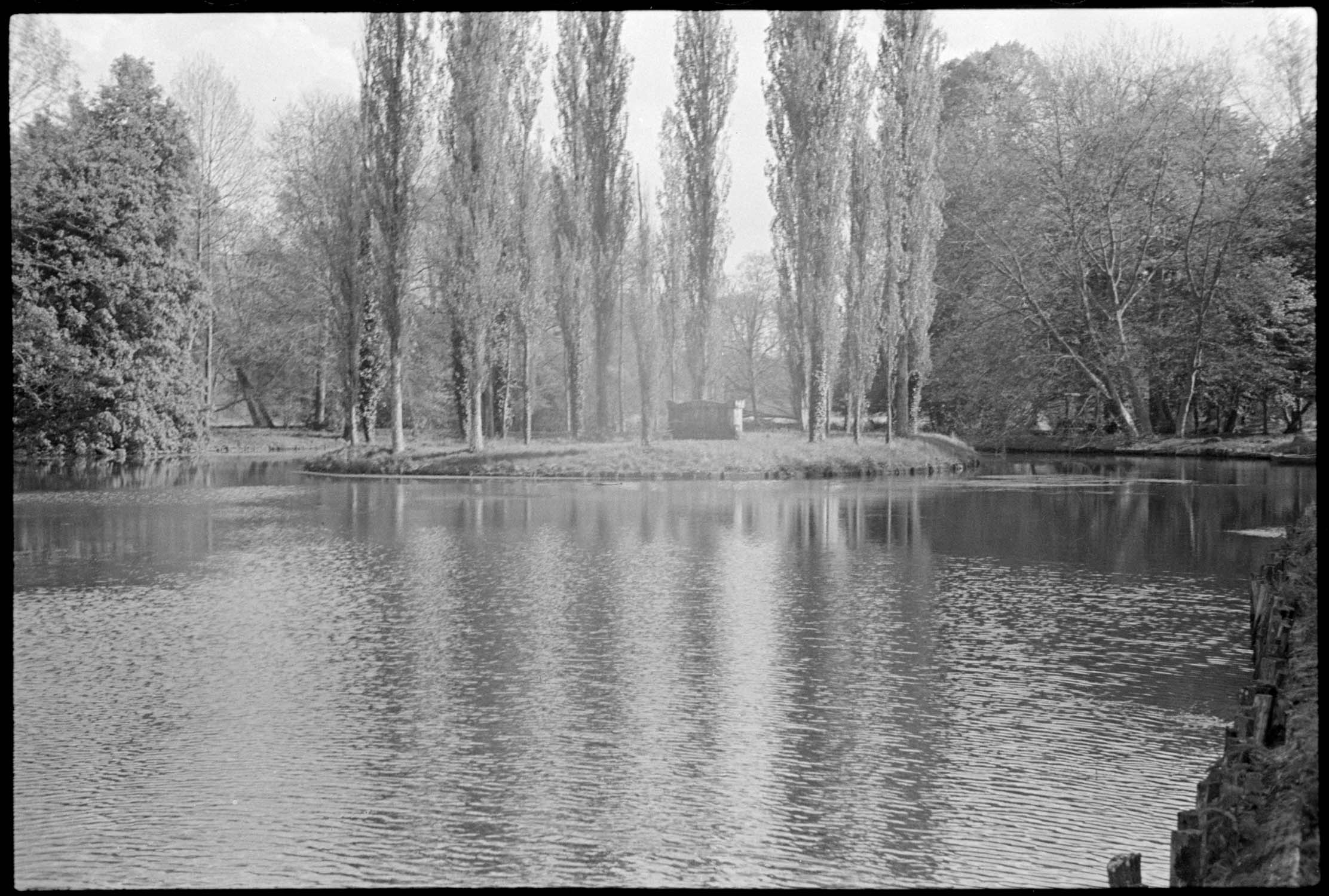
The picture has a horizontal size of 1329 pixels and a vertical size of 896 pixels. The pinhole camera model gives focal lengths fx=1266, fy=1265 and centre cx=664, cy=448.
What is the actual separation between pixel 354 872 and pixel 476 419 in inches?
861

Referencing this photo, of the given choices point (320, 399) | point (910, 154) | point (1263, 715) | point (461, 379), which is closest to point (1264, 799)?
point (1263, 715)

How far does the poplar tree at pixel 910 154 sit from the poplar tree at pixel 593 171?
6.12 metres

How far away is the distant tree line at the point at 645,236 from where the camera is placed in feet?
86.4

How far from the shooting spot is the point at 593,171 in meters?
27.9

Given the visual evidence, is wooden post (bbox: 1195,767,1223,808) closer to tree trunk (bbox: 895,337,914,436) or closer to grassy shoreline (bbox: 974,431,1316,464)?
tree trunk (bbox: 895,337,914,436)

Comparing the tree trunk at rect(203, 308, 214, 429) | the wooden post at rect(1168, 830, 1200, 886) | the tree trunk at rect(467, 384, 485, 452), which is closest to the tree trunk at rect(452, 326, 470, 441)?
the tree trunk at rect(467, 384, 485, 452)

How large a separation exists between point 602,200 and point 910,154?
724 cm

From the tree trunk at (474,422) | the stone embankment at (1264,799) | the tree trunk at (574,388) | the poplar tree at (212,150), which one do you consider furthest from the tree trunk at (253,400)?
the stone embankment at (1264,799)

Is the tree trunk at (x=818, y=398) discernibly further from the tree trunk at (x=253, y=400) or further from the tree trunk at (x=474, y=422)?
the tree trunk at (x=253, y=400)

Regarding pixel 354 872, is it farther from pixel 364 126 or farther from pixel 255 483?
pixel 364 126

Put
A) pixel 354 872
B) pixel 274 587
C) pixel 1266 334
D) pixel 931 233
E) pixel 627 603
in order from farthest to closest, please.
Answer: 1. pixel 1266 334
2. pixel 931 233
3. pixel 274 587
4. pixel 627 603
5. pixel 354 872

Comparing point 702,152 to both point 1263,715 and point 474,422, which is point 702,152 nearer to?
point 474,422

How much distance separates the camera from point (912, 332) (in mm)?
29875

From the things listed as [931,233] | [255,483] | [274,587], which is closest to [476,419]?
[255,483]
